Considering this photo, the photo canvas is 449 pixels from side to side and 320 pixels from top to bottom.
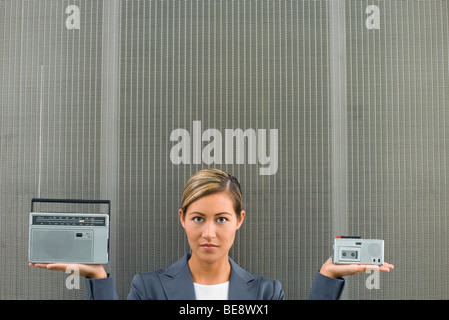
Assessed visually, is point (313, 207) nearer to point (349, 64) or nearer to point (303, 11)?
point (349, 64)

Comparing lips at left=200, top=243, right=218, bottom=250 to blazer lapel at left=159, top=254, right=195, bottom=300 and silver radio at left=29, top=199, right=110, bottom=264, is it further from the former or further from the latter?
silver radio at left=29, top=199, right=110, bottom=264

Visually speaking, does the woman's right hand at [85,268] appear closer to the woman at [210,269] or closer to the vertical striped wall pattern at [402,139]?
the woman at [210,269]

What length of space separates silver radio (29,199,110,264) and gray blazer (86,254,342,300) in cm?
16

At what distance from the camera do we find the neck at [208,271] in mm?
2188

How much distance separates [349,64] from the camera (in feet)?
9.30

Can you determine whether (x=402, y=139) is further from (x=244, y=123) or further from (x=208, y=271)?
(x=208, y=271)

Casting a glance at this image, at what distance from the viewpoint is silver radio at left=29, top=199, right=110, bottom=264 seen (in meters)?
2.18

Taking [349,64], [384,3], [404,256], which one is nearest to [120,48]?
[349,64]

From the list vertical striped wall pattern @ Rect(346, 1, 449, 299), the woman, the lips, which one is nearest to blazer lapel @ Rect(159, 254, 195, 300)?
the woman

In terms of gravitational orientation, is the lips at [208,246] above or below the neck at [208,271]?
above

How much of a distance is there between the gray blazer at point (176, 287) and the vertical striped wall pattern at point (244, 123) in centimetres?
55

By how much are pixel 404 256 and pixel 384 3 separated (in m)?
1.59

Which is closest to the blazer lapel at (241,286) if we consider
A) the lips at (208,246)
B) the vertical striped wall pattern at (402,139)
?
the lips at (208,246)
